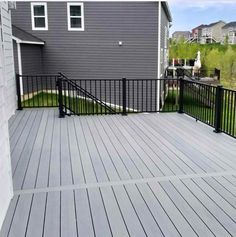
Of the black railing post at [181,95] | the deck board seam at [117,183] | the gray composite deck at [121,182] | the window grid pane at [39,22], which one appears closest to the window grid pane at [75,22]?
the window grid pane at [39,22]

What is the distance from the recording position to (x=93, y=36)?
43.2 feet

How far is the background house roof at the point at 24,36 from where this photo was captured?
37.5ft

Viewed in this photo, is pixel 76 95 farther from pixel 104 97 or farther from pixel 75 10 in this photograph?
pixel 75 10

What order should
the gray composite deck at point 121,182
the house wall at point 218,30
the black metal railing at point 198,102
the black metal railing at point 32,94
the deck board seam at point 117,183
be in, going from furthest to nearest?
the house wall at point 218,30 < the black metal railing at point 32,94 < the black metal railing at point 198,102 < the deck board seam at point 117,183 < the gray composite deck at point 121,182

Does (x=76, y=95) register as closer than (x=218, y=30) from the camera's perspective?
Yes

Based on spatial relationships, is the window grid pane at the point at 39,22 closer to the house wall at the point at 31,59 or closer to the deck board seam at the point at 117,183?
the house wall at the point at 31,59

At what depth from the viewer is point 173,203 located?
2896mm

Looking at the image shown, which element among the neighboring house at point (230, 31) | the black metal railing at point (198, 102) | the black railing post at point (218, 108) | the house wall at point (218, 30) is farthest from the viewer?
the house wall at point (218, 30)

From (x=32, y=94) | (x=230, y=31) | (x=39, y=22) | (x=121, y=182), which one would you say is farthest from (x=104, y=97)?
(x=230, y=31)

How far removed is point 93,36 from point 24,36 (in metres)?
2.79

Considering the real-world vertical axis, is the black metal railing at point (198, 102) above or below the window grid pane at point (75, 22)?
below

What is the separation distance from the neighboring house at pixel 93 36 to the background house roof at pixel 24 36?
0.23 ft

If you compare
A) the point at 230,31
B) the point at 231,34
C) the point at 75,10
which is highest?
the point at 230,31

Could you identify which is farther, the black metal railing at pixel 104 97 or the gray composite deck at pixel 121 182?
the black metal railing at pixel 104 97
